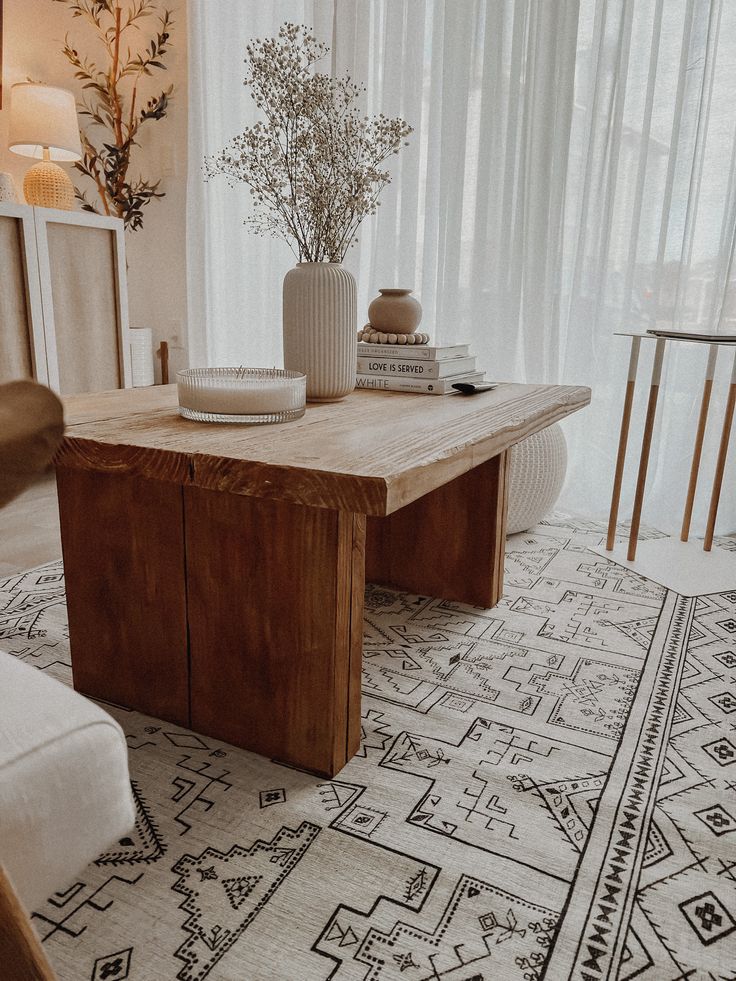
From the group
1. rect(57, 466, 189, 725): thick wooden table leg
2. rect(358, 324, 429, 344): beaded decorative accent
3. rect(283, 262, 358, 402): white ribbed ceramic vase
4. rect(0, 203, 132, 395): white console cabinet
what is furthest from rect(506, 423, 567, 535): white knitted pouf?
rect(0, 203, 132, 395): white console cabinet

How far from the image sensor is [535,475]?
228 centimetres

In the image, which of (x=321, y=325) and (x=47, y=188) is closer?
(x=321, y=325)

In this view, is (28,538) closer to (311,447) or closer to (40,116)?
(311,447)

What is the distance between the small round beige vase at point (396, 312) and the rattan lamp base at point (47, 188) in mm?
1846

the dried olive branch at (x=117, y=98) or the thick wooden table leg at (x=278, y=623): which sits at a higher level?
the dried olive branch at (x=117, y=98)

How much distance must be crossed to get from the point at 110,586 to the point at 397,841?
0.65 metres

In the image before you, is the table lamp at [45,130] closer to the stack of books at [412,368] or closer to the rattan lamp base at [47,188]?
the rattan lamp base at [47,188]

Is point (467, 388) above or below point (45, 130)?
below

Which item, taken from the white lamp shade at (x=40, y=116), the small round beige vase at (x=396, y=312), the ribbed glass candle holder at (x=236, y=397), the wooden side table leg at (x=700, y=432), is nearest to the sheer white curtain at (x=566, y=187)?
the wooden side table leg at (x=700, y=432)

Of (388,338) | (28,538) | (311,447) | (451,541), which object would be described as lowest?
(28,538)

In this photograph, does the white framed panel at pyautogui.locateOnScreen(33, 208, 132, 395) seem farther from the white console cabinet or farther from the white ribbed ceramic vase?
the white ribbed ceramic vase

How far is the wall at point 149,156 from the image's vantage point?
3391 millimetres

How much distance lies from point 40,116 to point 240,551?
2707 mm

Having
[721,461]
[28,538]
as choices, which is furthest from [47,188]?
[721,461]
